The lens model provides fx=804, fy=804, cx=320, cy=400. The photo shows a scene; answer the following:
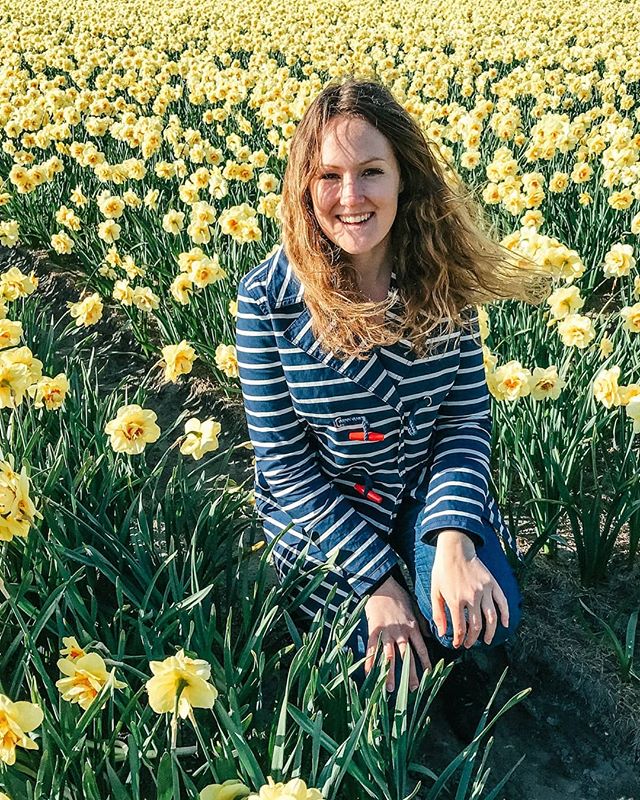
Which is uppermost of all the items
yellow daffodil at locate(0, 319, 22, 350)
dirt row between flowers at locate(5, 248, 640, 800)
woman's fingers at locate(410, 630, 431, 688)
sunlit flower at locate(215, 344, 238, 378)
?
yellow daffodil at locate(0, 319, 22, 350)

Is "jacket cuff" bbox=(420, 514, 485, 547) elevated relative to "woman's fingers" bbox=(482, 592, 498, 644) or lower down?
elevated

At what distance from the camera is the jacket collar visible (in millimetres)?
2092

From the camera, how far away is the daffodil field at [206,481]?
61.8 inches

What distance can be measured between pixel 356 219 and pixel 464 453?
70cm

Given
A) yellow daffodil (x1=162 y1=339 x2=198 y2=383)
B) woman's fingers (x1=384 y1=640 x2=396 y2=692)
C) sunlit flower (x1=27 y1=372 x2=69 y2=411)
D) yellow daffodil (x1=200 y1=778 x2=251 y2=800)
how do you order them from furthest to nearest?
yellow daffodil (x1=162 y1=339 x2=198 y2=383)
sunlit flower (x1=27 y1=372 x2=69 y2=411)
woman's fingers (x1=384 y1=640 x2=396 y2=692)
yellow daffodil (x1=200 y1=778 x2=251 y2=800)

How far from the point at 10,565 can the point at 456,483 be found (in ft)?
3.93

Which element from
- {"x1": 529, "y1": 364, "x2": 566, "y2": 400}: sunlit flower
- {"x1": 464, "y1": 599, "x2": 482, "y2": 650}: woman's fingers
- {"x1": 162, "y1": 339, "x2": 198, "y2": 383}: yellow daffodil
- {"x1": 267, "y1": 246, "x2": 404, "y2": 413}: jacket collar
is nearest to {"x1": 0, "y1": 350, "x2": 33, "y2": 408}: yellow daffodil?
{"x1": 162, "y1": 339, "x2": 198, "y2": 383}: yellow daffodil

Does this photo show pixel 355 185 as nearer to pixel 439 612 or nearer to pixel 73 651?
pixel 439 612

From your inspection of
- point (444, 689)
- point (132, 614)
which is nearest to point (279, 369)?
point (132, 614)

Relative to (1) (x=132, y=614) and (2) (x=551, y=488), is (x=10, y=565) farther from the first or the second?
(2) (x=551, y=488)

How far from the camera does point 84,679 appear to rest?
1.56 meters

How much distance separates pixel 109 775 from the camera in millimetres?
1476

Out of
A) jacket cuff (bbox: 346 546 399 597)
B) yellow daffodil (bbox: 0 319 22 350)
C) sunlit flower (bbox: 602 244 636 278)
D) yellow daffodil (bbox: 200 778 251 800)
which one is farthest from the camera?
sunlit flower (bbox: 602 244 636 278)

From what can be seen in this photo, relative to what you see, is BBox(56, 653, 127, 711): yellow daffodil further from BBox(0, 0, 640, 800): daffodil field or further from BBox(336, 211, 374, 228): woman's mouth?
BBox(336, 211, 374, 228): woman's mouth
